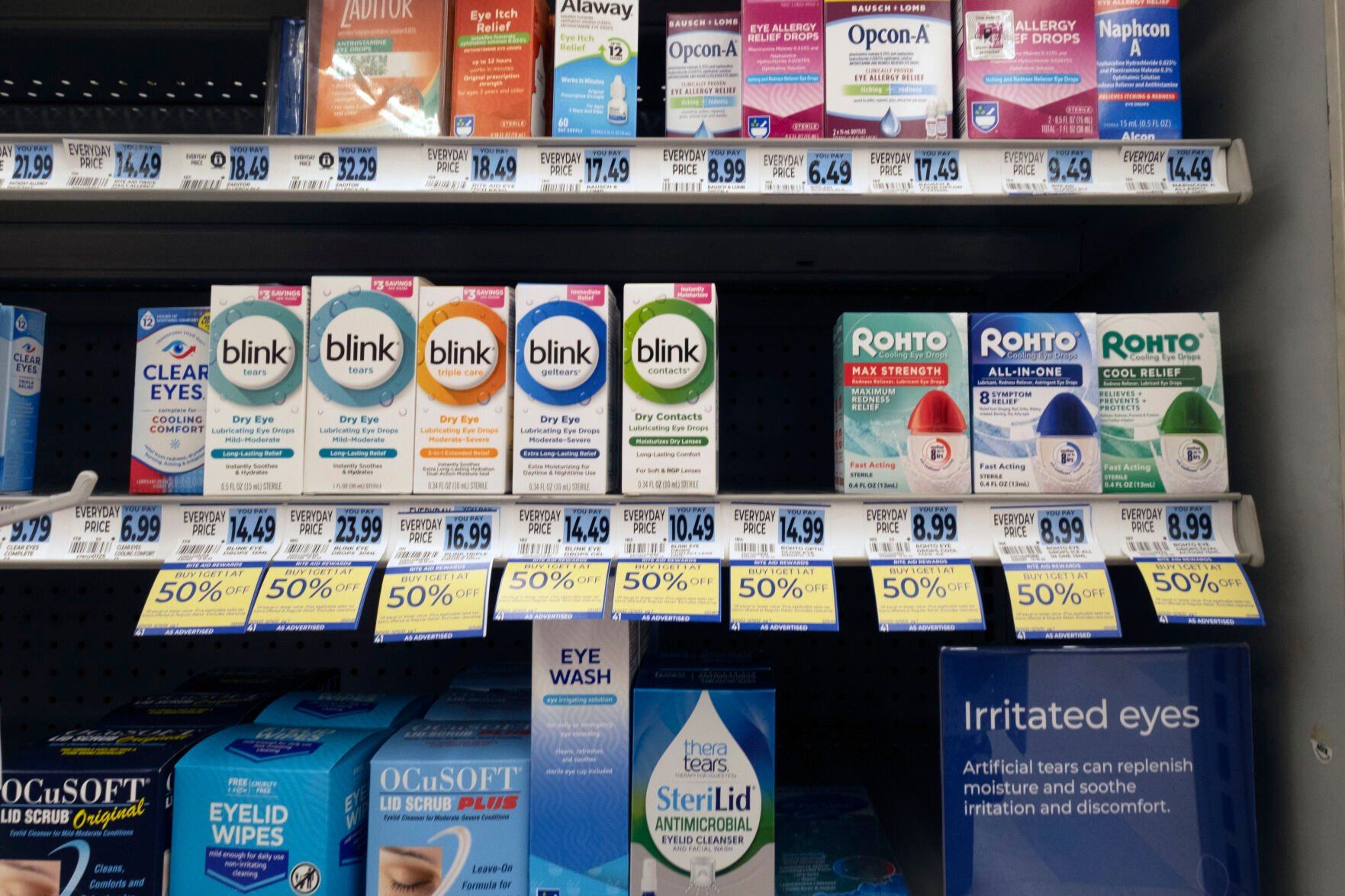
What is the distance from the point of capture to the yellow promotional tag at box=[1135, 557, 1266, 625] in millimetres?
979

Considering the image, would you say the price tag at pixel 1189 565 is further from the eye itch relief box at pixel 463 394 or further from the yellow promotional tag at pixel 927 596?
the eye itch relief box at pixel 463 394

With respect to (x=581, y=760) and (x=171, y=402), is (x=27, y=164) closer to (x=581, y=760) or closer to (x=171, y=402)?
(x=171, y=402)

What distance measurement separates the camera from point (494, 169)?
109 cm

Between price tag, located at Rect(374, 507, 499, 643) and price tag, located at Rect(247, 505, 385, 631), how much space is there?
34 mm

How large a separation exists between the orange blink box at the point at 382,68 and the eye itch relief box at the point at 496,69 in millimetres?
27

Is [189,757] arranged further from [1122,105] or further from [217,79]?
[1122,105]

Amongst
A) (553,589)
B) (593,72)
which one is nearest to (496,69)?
(593,72)

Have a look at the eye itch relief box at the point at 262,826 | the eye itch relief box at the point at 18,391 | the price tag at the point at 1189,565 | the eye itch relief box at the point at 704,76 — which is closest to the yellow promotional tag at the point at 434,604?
the eye itch relief box at the point at 262,826

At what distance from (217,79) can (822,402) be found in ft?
4.23

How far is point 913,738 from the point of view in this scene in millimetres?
1522

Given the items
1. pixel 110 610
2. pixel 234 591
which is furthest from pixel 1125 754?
pixel 110 610

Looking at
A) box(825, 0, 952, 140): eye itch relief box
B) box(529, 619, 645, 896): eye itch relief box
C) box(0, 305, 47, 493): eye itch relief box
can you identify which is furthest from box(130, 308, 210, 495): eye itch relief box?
box(825, 0, 952, 140): eye itch relief box

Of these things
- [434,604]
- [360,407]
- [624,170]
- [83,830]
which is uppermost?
[624,170]

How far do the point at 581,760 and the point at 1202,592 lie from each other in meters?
0.81
